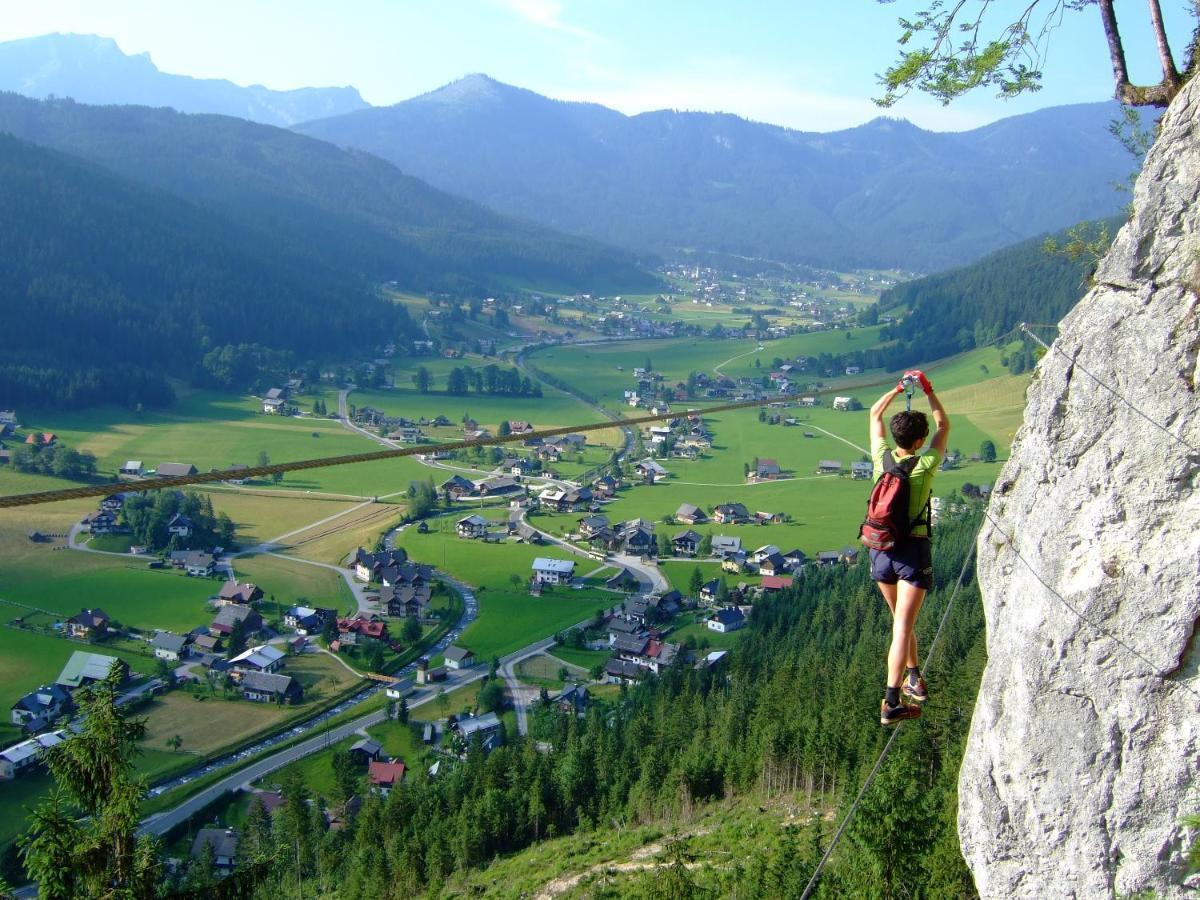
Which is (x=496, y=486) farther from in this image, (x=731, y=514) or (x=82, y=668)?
(x=82, y=668)

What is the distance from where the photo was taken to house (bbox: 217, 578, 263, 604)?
46156 mm

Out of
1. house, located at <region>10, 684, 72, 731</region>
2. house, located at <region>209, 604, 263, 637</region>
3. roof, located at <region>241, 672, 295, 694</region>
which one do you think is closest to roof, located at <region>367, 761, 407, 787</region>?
roof, located at <region>241, 672, 295, 694</region>

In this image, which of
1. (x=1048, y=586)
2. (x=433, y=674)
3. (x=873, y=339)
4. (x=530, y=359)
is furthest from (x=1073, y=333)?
(x=873, y=339)

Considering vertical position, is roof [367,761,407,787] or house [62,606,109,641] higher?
house [62,606,109,641]

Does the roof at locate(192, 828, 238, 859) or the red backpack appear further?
the roof at locate(192, 828, 238, 859)

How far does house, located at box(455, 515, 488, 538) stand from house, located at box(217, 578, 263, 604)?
13.7 metres

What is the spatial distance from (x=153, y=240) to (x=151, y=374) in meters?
41.0

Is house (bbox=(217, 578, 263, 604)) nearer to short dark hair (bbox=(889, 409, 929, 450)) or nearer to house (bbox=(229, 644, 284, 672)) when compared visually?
house (bbox=(229, 644, 284, 672))

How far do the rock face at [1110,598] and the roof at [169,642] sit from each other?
3791 centimetres

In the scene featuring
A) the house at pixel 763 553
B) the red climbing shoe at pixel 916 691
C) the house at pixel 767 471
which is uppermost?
the red climbing shoe at pixel 916 691

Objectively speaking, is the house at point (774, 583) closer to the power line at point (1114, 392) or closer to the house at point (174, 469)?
the house at point (174, 469)

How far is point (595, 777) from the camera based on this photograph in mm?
29188

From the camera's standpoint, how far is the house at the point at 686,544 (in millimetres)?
56781

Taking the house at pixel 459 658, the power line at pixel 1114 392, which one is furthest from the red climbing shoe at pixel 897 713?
the house at pixel 459 658
